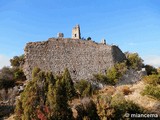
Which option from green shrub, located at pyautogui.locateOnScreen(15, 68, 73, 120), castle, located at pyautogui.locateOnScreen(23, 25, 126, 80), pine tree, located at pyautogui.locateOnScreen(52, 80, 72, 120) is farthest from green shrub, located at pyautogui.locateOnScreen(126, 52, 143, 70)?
pine tree, located at pyautogui.locateOnScreen(52, 80, 72, 120)

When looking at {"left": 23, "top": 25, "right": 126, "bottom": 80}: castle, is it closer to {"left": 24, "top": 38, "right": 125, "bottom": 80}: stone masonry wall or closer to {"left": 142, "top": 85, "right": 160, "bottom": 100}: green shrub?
{"left": 24, "top": 38, "right": 125, "bottom": 80}: stone masonry wall

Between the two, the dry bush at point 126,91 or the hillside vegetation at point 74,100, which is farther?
the dry bush at point 126,91

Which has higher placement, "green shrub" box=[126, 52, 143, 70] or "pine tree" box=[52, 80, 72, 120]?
"green shrub" box=[126, 52, 143, 70]

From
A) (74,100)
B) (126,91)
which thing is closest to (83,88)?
(74,100)

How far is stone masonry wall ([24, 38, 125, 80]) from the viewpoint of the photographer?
113ft

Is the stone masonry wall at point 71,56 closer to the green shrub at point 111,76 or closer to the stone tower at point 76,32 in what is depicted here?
the green shrub at point 111,76

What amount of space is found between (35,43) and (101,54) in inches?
280

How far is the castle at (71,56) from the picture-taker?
1356 inches

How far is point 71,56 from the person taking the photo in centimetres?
3512

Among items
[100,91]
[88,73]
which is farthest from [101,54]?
[100,91]

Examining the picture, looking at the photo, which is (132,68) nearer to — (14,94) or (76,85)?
(76,85)

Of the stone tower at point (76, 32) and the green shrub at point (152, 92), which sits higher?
the stone tower at point (76, 32)

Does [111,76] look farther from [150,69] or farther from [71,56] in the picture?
[150,69]

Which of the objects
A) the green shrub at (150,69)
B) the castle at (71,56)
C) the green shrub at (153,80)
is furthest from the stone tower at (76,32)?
the green shrub at (153,80)
